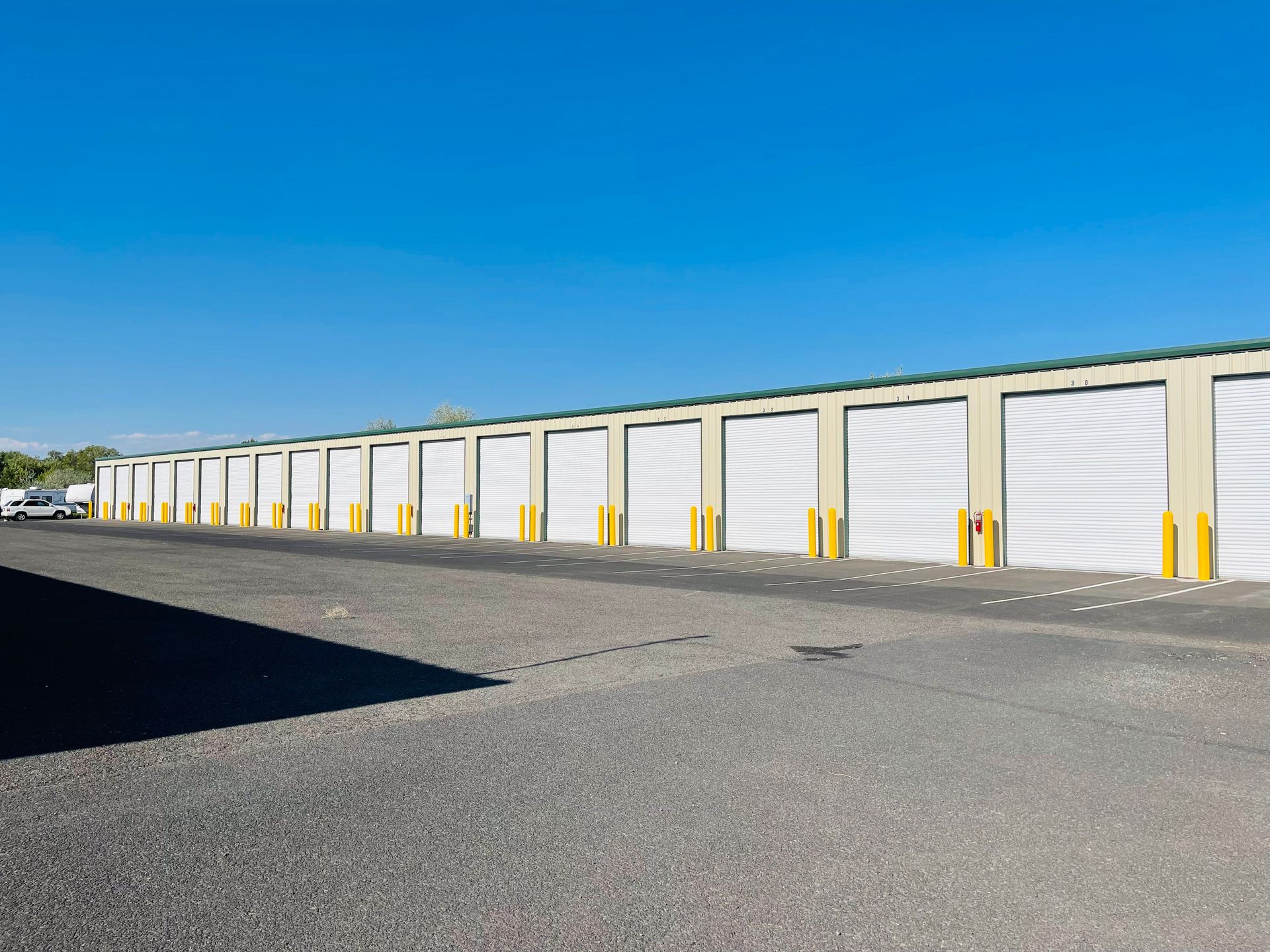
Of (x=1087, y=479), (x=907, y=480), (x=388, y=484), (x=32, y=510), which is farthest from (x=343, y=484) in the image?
(x=1087, y=479)

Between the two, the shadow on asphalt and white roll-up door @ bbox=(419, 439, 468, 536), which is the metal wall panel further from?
the shadow on asphalt

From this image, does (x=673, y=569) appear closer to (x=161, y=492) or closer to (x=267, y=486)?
(x=267, y=486)

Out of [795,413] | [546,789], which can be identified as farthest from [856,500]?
[546,789]

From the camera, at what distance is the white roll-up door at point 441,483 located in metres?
37.3

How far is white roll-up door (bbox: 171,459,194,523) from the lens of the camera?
2243 inches

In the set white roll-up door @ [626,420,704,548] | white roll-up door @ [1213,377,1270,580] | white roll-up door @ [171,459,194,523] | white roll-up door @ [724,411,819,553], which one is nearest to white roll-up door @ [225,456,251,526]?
white roll-up door @ [171,459,194,523]

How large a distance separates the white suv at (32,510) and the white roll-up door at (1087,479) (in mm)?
59681

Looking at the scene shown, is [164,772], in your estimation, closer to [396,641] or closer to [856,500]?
[396,641]

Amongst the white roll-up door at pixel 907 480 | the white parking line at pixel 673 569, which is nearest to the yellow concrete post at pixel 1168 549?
the white roll-up door at pixel 907 480

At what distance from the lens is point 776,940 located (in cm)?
331

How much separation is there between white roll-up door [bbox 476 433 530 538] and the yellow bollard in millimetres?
22107

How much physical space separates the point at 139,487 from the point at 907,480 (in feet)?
192

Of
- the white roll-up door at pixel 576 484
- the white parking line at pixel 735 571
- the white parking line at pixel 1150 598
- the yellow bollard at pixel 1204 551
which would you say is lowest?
the white parking line at pixel 1150 598

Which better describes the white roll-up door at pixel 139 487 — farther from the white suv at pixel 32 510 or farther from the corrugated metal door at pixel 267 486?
the corrugated metal door at pixel 267 486
